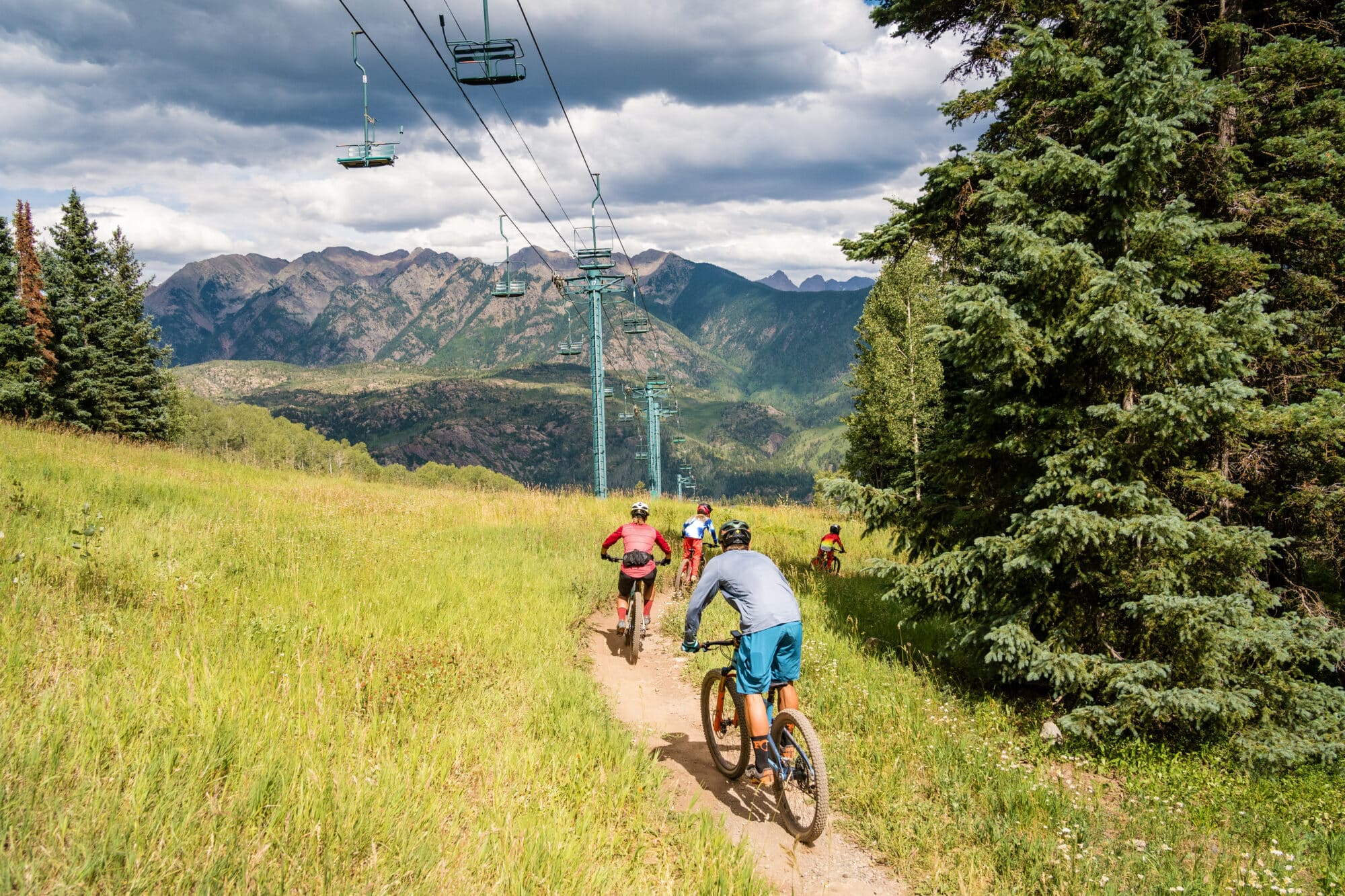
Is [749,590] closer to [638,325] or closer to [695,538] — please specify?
[695,538]

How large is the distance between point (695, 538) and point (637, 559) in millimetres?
4042

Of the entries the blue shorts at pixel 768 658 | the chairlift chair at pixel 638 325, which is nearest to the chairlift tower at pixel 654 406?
the chairlift chair at pixel 638 325

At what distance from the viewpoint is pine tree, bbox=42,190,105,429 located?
38.7 meters

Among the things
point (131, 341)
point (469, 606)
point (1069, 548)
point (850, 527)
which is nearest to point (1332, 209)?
point (1069, 548)

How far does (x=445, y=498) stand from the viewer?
745 inches

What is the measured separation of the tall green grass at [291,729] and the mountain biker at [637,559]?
2.99ft

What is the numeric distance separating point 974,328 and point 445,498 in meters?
15.5

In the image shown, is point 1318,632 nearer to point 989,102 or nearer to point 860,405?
point 989,102

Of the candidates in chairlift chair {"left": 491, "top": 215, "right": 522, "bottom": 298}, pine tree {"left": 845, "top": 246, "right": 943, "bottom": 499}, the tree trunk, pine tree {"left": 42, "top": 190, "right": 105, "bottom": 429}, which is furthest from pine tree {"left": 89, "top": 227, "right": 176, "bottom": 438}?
the tree trunk

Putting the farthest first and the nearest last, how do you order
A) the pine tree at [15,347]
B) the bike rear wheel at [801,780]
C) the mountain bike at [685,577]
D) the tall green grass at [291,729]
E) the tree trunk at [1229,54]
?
the pine tree at [15,347]
the mountain bike at [685,577]
the tree trunk at [1229,54]
the bike rear wheel at [801,780]
the tall green grass at [291,729]

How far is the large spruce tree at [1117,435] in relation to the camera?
6453 millimetres

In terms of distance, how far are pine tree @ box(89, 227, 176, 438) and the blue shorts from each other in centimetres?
4735

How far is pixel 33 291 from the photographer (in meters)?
43.0

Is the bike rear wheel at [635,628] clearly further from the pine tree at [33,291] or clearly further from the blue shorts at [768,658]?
the pine tree at [33,291]
